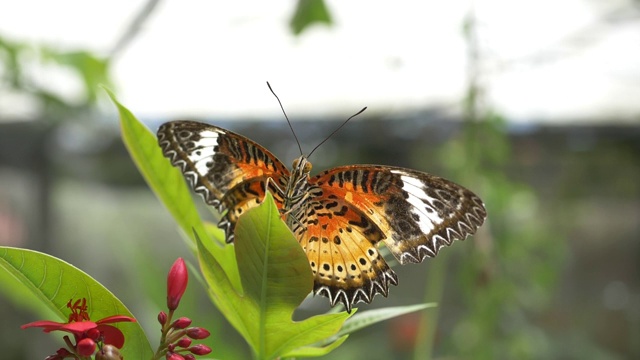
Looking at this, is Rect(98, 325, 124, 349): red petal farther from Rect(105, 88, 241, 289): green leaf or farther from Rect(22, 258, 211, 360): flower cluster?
Rect(105, 88, 241, 289): green leaf

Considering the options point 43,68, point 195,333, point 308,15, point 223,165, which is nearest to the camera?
point 195,333

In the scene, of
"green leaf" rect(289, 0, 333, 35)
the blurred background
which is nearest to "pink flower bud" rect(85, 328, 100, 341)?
"green leaf" rect(289, 0, 333, 35)

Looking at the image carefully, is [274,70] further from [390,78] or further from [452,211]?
[452,211]

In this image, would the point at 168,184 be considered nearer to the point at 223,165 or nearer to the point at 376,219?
the point at 223,165

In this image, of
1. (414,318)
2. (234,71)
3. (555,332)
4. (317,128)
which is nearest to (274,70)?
(234,71)

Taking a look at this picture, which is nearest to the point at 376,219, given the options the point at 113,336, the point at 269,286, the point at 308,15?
the point at 269,286

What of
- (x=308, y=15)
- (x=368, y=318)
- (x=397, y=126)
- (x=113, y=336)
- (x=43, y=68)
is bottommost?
(x=397, y=126)

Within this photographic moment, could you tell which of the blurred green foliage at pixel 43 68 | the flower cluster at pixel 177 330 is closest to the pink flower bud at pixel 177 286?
the flower cluster at pixel 177 330
